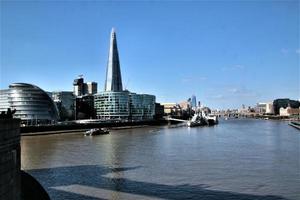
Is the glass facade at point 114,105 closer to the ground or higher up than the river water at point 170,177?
higher up

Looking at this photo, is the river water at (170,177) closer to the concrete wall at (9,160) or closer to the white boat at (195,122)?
the concrete wall at (9,160)

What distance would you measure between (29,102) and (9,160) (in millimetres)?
127974

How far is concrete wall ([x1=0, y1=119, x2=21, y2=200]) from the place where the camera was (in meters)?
9.96

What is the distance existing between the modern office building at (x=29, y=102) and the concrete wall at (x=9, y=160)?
407 ft

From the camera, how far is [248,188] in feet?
82.1

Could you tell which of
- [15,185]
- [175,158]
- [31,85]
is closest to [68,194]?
[15,185]

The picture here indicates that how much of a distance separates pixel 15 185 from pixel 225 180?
18.8 meters

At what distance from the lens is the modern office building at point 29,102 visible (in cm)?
13350

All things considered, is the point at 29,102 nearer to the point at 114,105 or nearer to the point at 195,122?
the point at 195,122

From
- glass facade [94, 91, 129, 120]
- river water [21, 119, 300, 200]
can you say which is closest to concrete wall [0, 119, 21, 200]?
river water [21, 119, 300, 200]

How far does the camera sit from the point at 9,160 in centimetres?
1060

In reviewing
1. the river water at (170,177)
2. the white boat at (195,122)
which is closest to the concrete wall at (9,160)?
the river water at (170,177)

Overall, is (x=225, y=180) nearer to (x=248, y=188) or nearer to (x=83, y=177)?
(x=248, y=188)

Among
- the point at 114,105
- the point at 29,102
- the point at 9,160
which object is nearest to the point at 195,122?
the point at 114,105
